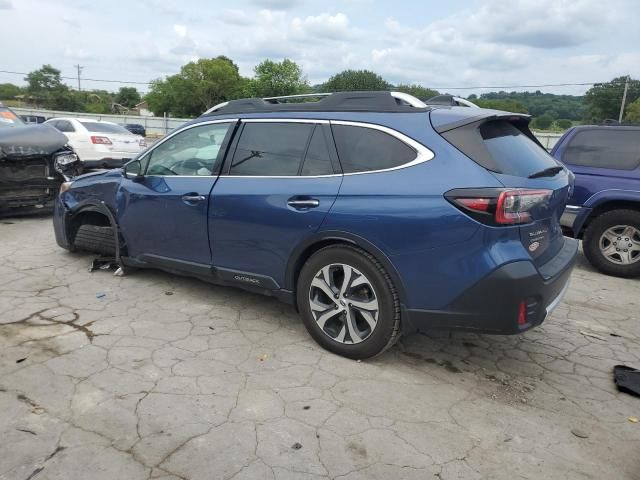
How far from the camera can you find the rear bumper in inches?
115

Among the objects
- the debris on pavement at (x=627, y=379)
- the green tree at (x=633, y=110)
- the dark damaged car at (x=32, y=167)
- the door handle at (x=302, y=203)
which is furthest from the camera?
the green tree at (x=633, y=110)

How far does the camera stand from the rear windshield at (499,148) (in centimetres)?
310

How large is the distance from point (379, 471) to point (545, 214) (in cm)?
185

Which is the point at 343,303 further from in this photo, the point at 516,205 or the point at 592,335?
the point at 592,335

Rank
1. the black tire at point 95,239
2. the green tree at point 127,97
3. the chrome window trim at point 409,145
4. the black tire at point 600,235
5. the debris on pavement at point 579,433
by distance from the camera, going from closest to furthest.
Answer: the debris on pavement at point 579,433 < the chrome window trim at point 409,145 < the black tire at point 95,239 < the black tire at point 600,235 < the green tree at point 127,97

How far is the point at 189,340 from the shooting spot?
3811 mm

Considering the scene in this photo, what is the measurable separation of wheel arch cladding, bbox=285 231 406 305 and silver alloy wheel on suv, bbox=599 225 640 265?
390cm

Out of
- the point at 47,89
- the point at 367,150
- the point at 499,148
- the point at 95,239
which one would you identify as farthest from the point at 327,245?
the point at 47,89

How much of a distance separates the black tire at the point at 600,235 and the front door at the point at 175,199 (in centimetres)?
439

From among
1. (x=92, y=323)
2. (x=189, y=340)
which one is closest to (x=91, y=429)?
(x=189, y=340)

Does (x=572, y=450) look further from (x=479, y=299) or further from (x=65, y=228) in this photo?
(x=65, y=228)

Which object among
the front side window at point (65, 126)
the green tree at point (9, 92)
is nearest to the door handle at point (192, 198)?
the front side window at point (65, 126)

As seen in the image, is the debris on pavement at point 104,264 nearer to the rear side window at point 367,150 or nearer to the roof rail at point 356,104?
the roof rail at point 356,104

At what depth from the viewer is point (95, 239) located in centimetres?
529
